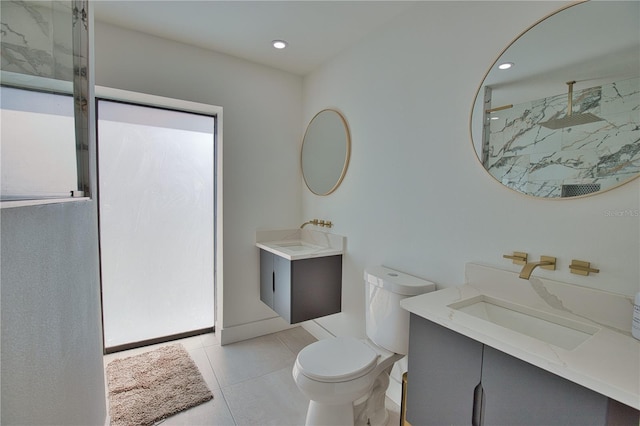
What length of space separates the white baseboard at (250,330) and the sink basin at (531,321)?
204 cm

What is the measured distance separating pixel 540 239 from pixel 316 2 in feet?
5.83

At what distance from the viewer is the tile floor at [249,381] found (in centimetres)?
174

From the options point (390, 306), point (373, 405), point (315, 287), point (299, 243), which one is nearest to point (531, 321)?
point (390, 306)

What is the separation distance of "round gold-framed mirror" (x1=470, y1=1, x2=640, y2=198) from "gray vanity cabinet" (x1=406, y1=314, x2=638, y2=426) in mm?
714

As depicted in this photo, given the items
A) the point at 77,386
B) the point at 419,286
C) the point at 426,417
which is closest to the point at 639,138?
the point at 419,286

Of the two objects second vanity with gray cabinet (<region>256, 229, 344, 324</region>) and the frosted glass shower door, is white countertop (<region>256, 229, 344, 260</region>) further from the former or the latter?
the frosted glass shower door

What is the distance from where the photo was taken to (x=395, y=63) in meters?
1.87

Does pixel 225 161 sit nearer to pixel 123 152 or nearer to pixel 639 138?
pixel 123 152

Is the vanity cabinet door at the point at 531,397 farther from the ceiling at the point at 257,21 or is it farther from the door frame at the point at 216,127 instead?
the door frame at the point at 216,127

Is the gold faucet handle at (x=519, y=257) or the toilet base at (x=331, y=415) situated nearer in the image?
the gold faucet handle at (x=519, y=257)

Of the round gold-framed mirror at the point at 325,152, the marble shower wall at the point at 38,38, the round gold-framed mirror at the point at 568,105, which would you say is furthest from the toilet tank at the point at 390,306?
the marble shower wall at the point at 38,38

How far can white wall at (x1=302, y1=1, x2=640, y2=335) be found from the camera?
1.10 m

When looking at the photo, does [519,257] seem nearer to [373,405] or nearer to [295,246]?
[373,405]

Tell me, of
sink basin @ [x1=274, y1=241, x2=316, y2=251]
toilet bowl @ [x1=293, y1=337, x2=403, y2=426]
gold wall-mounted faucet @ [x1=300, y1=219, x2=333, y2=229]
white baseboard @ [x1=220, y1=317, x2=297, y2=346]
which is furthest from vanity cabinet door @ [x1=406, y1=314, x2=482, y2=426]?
white baseboard @ [x1=220, y1=317, x2=297, y2=346]
